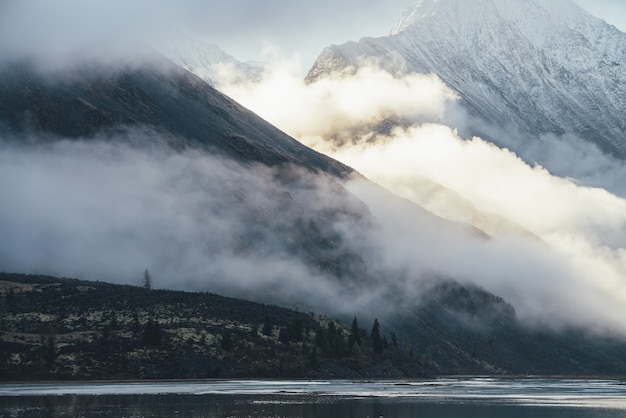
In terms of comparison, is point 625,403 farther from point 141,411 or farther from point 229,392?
point 141,411

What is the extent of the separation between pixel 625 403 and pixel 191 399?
77.6m

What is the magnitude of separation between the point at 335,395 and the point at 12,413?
229 feet

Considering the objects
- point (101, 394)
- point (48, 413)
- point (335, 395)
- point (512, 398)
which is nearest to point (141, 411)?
point (48, 413)

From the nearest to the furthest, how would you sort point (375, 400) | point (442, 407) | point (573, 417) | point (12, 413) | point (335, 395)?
point (12, 413), point (573, 417), point (442, 407), point (375, 400), point (335, 395)

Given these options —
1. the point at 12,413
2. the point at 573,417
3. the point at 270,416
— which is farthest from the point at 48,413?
the point at 573,417

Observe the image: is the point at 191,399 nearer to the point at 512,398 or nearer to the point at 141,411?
the point at 141,411

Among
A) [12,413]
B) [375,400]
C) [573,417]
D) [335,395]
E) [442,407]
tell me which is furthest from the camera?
[335,395]

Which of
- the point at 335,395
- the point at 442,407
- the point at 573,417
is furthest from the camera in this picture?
the point at 335,395

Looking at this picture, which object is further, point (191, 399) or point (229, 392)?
point (229, 392)

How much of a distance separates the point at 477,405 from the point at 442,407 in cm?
1016

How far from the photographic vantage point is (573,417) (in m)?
144

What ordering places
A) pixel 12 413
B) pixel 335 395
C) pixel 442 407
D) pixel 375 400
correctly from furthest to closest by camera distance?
1. pixel 335 395
2. pixel 375 400
3. pixel 442 407
4. pixel 12 413

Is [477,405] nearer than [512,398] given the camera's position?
Yes

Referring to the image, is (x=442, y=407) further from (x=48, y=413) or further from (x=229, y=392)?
(x=48, y=413)
